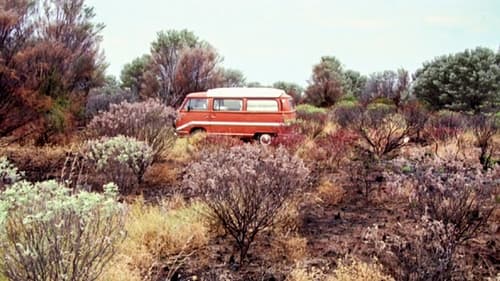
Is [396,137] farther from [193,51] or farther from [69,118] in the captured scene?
[193,51]

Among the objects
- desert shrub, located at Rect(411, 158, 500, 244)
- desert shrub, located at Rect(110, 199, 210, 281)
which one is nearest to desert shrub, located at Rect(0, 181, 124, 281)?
desert shrub, located at Rect(110, 199, 210, 281)

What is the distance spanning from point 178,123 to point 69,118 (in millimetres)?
3683

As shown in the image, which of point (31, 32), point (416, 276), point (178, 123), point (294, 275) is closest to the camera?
point (416, 276)

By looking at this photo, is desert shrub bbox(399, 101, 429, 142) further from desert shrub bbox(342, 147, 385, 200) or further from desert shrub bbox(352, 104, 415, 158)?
desert shrub bbox(342, 147, 385, 200)

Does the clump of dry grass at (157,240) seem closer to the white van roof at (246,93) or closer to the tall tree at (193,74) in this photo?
the white van roof at (246,93)

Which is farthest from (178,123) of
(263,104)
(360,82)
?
(360,82)

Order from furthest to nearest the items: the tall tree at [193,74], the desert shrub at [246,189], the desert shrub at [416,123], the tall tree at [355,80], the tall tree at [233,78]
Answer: the tall tree at [355,80]
the tall tree at [233,78]
the tall tree at [193,74]
the desert shrub at [416,123]
the desert shrub at [246,189]

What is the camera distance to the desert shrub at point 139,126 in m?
9.32

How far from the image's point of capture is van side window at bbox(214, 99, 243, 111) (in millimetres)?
14320

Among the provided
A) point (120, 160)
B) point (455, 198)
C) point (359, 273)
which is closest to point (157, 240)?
point (359, 273)

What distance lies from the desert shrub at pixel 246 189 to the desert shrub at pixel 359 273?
91 cm

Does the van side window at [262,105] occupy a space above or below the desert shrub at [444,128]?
above

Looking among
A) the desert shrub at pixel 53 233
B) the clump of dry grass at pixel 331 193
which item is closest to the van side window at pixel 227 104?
the clump of dry grass at pixel 331 193

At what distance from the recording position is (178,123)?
14562 mm
